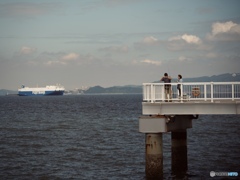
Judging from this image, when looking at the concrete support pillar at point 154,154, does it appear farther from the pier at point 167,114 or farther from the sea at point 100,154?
the sea at point 100,154

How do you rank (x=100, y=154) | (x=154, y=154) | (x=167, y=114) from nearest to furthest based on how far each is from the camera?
(x=154, y=154)
(x=167, y=114)
(x=100, y=154)

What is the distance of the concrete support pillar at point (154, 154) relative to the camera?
97.2ft

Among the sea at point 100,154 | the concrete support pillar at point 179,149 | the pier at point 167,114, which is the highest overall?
the pier at point 167,114

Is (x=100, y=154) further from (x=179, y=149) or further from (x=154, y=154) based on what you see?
(x=154, y=154)

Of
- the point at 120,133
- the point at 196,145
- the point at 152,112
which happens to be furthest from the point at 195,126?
the point at 152,112

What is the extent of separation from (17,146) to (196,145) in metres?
17.3

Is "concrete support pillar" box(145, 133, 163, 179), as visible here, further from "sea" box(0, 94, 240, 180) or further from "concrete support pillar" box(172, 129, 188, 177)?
"concrete support pillar" box(172, 129, 188, 177)

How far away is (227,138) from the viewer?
182ft

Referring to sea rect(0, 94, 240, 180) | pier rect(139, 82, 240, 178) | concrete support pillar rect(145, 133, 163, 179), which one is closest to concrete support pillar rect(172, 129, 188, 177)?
pier rect(139, 82, 240, 178)

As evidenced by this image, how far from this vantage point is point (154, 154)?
29641 millimetres

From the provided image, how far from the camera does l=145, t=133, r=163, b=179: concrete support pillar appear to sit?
2964cm

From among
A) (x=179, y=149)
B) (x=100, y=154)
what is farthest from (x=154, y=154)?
(x=100, y=154)

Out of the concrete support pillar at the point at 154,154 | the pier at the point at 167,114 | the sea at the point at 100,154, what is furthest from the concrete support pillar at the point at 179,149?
the concrete support pillar at the point at 154,154

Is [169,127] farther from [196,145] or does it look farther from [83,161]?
[196,145]
